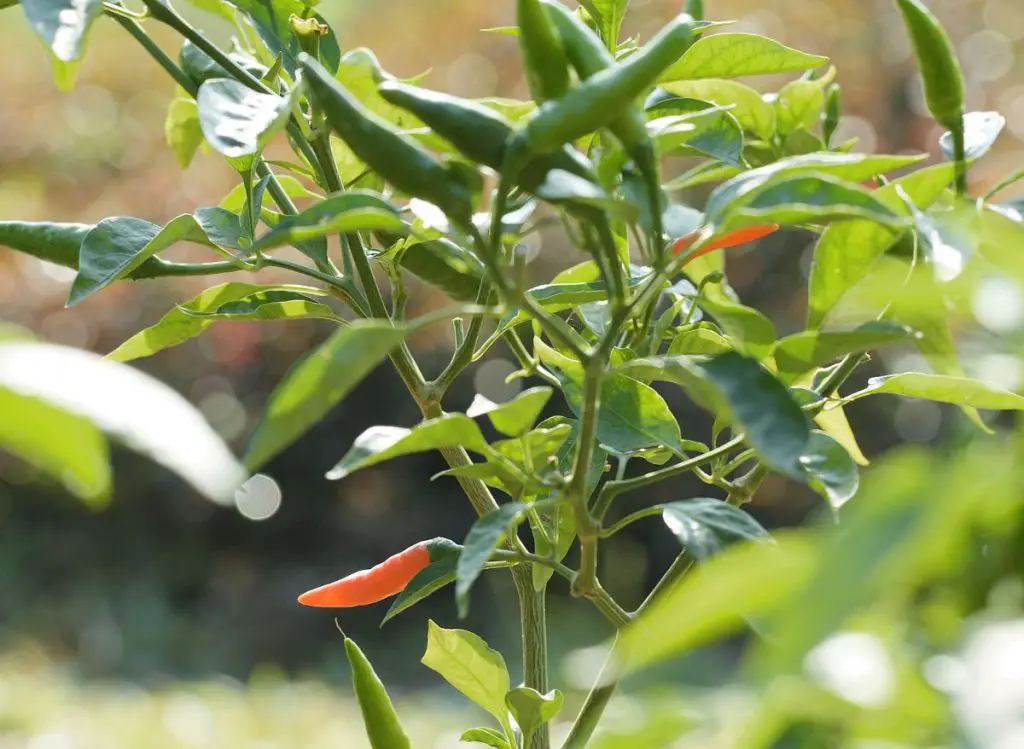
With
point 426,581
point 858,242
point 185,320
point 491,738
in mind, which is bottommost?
point 491,738

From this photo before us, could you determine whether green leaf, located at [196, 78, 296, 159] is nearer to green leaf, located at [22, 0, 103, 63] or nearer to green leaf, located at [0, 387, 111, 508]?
green leaf, located at [22, 0, 103, 63]

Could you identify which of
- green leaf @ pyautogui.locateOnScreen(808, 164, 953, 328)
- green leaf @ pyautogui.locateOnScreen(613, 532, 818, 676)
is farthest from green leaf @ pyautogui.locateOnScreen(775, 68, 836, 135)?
green leaf @ pyautogui.locateOnScreen(613, 532, 818, 676)

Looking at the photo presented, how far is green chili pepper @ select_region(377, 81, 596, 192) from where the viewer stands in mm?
385

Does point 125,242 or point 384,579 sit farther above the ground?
point 125,242

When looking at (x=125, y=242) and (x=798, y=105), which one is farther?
(x=798, y=105)

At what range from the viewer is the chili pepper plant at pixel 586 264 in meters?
0.36

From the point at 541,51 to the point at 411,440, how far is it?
0.47ft

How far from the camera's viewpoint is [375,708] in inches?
23.3

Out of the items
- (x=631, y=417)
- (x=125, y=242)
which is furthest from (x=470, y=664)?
(x=125, y=242)

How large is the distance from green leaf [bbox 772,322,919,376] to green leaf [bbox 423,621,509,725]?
26cm

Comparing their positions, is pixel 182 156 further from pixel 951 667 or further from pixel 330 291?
pixel 951 667

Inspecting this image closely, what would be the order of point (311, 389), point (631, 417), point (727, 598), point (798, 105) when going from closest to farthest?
point (727, 598) → point (311, 389) → point (631, 417) → point (798, 105)

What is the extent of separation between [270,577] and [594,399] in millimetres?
4257

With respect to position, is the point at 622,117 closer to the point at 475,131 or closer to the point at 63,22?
the point at 475,131
